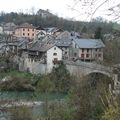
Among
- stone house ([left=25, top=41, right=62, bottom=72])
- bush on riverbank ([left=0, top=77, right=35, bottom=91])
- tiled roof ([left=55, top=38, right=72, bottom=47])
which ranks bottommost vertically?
bush on riverbank ([left=0, top=77, right=35, bottom=91])

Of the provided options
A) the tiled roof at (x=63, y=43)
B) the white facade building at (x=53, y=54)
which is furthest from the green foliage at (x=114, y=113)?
the tiled roof at (x=63, y=43)

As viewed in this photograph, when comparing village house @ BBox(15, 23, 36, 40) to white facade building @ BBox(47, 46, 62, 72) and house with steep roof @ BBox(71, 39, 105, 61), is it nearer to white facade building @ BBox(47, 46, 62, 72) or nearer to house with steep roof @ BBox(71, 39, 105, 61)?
house with steep roof @ BBox(71, 39, 105, 61)

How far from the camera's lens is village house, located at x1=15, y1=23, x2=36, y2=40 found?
30.9 m

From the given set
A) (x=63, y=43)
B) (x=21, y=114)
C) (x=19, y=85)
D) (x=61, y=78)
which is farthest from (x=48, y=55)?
(x=21, y=114)

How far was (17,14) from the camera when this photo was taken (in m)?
40.5

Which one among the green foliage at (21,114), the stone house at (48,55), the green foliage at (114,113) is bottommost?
the stone house at (48,55)

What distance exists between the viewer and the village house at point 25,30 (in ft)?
102

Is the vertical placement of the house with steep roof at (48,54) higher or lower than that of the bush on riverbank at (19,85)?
higher

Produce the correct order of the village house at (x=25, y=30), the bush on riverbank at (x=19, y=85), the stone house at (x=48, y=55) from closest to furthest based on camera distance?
the bush on riverbank at (x=19, y=85), the stone house at (x=48, y=55), the village house at (x=25, y=30)

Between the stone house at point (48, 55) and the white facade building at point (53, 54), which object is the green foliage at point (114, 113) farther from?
the white facade building at point (53, 54)

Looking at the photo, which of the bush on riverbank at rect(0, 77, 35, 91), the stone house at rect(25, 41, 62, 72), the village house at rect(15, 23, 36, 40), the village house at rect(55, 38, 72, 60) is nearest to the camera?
the bush on riverbank at rect(0, 77, 35, 91)

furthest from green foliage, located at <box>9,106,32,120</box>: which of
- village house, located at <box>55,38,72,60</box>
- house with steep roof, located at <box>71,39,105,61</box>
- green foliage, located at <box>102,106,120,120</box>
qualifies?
village house, located at <box>55,38,72,60</box>

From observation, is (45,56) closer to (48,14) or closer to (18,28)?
(18,28)

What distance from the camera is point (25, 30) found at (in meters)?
31.2
